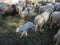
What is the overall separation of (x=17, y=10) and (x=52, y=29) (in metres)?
4.74

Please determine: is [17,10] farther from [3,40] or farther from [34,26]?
[3,40]

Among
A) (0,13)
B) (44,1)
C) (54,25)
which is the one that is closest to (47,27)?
(54,25)

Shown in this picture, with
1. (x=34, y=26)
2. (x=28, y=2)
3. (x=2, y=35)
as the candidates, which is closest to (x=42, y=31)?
(x=34, y=26)

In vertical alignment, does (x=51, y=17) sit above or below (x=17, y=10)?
above

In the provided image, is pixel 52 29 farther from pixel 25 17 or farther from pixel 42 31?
pixel 25 17

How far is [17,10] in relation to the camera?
1111 cm

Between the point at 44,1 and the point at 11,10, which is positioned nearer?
the point at 11,10

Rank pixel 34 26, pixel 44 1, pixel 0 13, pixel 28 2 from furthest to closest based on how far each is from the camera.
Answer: pixel 44 1 → pixel 28 2 → pixel 0 13 → pixel 34 26

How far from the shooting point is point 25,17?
9.78 metres

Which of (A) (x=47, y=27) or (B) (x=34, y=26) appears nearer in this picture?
(B) (x=34, y=26)

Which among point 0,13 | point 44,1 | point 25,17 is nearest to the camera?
point 25,17

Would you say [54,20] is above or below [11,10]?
above

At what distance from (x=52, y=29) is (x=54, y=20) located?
0.38 metres

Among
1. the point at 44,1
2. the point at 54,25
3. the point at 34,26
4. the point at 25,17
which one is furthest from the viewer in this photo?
the point at 44,1
